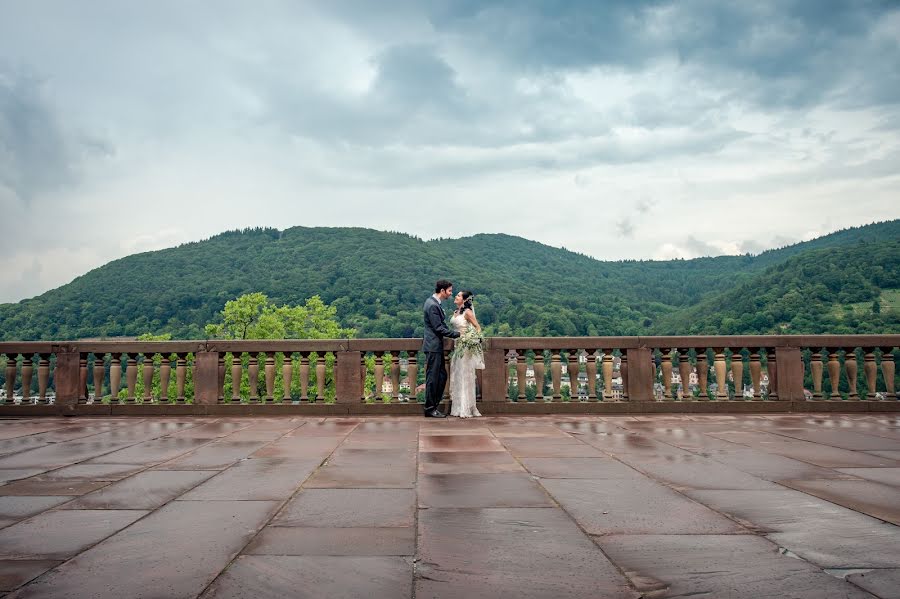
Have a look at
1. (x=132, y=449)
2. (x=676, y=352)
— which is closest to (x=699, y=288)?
(x=676, y=352)

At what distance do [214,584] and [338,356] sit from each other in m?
7.08

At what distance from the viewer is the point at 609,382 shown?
9805 millimetres

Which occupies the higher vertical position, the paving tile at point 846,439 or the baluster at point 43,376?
the baluster at point 43,376

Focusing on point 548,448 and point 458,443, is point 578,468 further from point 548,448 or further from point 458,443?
point 458,443

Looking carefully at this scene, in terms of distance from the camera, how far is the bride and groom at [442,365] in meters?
9.38

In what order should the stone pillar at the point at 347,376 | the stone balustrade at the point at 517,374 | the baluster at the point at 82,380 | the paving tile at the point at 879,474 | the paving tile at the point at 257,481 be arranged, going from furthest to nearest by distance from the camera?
the baluster at the point at 82,380 → the stone pillar at the point at 347,376 → the stone balustrade at the point at 517,374 → the paving tile at the point at 879,474 → the paving tile at the point at 257,481

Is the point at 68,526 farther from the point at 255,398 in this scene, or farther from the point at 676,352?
the point at 676,352

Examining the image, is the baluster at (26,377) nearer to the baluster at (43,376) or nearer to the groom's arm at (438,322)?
the baluster at (43,376)

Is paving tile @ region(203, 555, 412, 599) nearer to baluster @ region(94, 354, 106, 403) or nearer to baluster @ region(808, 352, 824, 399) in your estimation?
baluster @ region(94, 354, 106, 403)

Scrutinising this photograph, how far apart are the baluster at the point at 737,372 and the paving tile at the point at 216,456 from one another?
24.0 ft

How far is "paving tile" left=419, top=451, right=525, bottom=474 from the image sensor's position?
17.5 ft

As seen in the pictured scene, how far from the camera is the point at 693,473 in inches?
202

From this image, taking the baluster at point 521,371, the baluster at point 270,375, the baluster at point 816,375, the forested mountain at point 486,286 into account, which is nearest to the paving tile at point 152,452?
the baluster at point 270,375

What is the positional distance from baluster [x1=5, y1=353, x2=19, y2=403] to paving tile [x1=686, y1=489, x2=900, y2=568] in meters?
10.2
